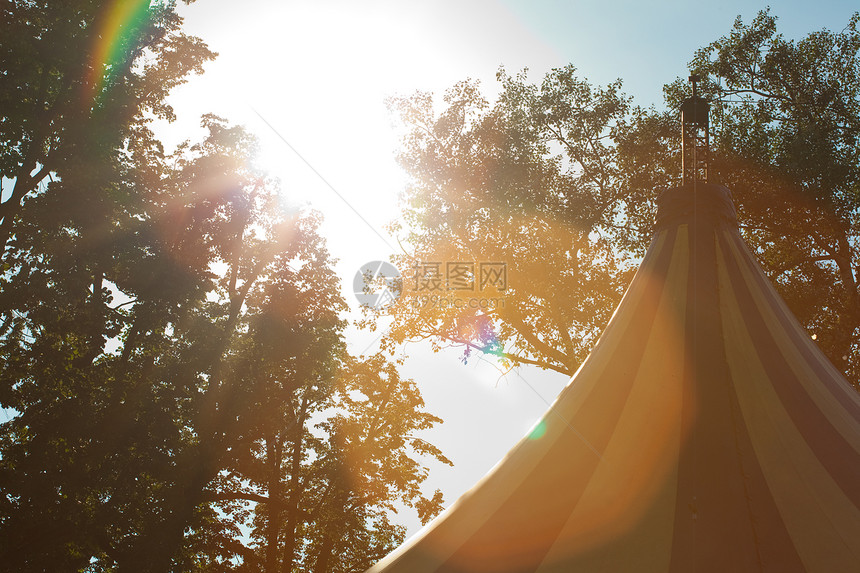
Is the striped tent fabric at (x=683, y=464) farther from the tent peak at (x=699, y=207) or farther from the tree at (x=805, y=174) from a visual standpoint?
the tree at (x=805, y=174)

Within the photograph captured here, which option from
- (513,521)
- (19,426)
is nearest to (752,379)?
(513,521)

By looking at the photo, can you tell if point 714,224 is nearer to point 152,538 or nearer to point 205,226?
point 152,538

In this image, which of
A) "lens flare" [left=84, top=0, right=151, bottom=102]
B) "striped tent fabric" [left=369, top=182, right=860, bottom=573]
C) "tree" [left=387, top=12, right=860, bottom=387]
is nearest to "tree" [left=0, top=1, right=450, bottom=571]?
"lens flare" [left=84, top=0, right=151, bottom=102]

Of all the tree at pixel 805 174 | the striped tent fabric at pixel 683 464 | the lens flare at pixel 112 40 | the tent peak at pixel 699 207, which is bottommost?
the striped tent fabric at pixel 683 464

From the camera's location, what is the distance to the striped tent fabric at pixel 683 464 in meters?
2.68

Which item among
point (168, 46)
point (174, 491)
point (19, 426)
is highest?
point (168, 46)

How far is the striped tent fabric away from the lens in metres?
2.68

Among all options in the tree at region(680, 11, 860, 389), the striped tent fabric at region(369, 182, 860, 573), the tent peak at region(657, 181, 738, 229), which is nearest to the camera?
the striped tent fabric at region(369, 182, 860, 573)

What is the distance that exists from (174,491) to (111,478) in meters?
1.44

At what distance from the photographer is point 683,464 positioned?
3047 millimetres

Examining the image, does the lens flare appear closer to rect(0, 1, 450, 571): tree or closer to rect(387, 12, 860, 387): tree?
rect(0, 1, 450, 571): tree

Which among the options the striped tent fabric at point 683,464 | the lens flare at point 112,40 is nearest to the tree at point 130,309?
the lens flare at point 112,40

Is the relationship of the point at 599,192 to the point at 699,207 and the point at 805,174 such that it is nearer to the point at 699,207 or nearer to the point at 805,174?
the point at 805,174

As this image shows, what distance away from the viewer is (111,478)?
1167cm
